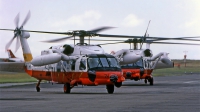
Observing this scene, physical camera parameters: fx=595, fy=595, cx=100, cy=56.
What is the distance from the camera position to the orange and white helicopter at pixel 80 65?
3303 cm

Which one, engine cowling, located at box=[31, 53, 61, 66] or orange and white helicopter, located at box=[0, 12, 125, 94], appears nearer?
orange and white helicopter, located at box=[0, 12, 125, 94]

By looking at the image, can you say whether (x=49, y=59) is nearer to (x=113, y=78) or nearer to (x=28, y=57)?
→ (x=113, y=78)

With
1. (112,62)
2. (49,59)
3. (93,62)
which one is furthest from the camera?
(49,59)

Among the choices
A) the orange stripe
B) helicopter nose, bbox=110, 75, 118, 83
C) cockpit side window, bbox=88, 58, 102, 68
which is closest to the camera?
helicopter nose, bbox=110, 75, 118, 83

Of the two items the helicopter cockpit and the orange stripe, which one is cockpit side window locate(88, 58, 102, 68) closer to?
the helicopter cockpit

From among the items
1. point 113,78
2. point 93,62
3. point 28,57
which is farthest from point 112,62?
point 28,57

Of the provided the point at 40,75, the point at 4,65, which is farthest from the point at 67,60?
the point at 4,65

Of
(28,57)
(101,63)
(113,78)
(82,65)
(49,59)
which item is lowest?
(113,78)

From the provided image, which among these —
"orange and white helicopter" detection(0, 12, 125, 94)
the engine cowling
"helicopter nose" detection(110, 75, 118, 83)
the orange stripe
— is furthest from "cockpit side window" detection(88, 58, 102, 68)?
the orange stripe

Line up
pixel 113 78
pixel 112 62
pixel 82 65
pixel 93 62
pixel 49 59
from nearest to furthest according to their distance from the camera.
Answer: pixel 113 78
pixel 93 62
pixel 112 62
pixel 49 59
pixel 82 65

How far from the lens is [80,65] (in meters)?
34.4

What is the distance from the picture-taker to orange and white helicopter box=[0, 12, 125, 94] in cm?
3303

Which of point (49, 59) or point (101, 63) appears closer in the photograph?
point (101, 63)

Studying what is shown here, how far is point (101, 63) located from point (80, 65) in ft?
5.11
